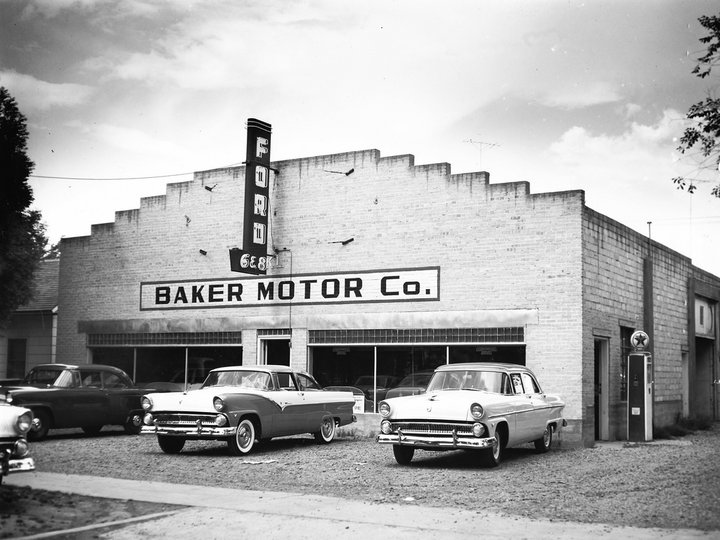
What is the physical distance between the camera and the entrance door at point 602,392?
20.2 meters

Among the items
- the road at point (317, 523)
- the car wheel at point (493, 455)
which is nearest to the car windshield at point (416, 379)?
the car wheel at point (493, 455)

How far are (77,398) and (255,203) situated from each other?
662 centimetres

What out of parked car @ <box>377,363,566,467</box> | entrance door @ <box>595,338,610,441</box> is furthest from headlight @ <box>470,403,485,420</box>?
entrance door @ <box>595,338,610,441</box>

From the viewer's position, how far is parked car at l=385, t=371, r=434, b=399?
19766 millimetres

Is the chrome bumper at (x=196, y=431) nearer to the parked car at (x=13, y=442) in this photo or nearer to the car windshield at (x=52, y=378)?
the car windshield at (x=52, y=378)

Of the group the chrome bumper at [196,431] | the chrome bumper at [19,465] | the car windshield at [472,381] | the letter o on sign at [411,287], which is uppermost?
the letter o on sign at [411,287]

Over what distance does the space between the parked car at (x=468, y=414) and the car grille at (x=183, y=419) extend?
301 cm

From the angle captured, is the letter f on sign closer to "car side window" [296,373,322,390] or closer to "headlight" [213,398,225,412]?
"car side window" [296,373,322,390]

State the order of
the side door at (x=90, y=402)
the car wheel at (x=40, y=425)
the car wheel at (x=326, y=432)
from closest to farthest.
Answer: the car wheel at (x=40, y=425) → the car wheel at (x=326, y=432) → the side door at (x=90, y=402)

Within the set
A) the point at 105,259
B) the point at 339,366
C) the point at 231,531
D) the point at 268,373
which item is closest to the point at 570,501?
the point at 231,531

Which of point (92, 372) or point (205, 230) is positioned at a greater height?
point (205, 230)

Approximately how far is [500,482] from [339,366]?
9681mm

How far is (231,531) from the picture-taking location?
849 centimetres

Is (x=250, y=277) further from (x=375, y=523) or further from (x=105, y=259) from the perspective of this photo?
(x=375, y=523)
